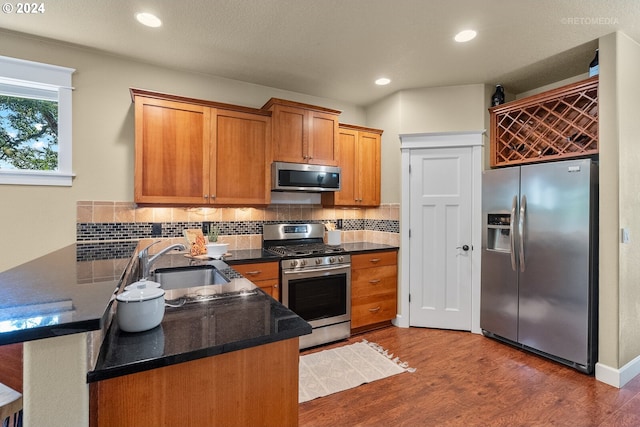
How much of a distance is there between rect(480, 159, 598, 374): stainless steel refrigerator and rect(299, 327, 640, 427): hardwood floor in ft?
0.83

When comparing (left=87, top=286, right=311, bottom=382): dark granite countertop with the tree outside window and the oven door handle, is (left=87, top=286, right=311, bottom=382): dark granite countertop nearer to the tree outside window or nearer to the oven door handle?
the oven door handle

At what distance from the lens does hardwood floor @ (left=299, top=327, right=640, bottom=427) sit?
76.0 inches

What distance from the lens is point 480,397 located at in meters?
2.16

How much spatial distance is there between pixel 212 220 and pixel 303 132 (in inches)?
51.2

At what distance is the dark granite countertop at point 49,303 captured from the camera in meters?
0.66

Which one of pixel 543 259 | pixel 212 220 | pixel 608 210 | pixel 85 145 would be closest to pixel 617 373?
pixel 543 259

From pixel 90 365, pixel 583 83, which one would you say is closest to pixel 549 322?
pixel 583 83

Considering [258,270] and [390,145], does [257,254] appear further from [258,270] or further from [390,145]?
[390,145]

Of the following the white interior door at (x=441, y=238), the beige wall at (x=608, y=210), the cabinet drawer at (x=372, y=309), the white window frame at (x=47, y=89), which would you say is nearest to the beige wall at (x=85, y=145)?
the white window frame at (x=47, y=89)

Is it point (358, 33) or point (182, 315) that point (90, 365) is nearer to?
point (182, 315)

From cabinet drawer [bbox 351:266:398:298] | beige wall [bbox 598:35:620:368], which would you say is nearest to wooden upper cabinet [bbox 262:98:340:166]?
cabinet drawer [bbox 351:266:398:298]

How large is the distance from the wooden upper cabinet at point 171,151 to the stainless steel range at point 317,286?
93cm

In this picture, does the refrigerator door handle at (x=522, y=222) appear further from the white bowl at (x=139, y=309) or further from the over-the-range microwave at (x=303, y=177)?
the white bowl at (x=139, y=309)

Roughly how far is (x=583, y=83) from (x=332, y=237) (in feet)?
8.77
